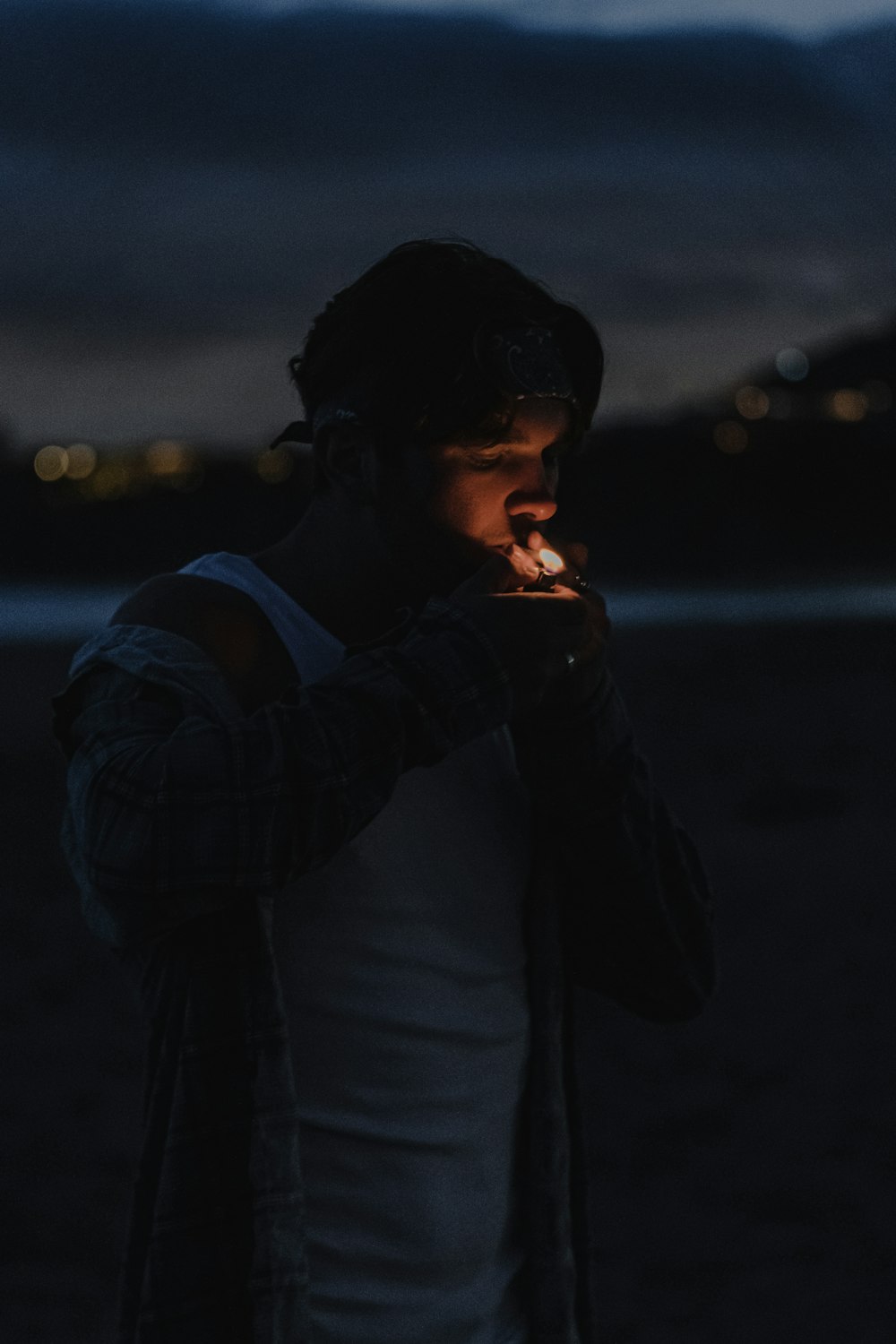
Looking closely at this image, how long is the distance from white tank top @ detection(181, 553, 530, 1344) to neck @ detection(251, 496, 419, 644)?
45mm

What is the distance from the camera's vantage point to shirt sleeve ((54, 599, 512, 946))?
1525 mm

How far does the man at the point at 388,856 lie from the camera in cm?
157

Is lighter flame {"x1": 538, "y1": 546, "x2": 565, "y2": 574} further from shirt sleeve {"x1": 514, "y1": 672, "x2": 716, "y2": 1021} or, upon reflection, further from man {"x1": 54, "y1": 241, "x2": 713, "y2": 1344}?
shirt sleeve {"x1": 514, "y1": 672, "x2": 716, "y2": 1021}

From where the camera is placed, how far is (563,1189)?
76.1 inches

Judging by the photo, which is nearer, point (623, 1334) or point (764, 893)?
point (623, 1334)

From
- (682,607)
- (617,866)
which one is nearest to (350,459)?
(617,866)

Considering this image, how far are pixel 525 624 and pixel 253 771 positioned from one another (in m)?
0.35

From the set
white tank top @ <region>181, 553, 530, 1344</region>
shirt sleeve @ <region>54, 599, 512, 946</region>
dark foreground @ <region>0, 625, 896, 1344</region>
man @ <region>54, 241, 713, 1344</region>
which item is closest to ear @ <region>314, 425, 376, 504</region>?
man @ <region>54, 241, 713, 1344</region>

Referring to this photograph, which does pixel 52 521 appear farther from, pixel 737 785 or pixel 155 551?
pixel 737 785

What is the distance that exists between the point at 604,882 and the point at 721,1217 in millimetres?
3803

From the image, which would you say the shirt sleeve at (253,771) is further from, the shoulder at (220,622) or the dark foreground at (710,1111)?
the dark foreground at (710,1111)

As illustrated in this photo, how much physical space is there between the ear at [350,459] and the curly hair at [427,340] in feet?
0.06

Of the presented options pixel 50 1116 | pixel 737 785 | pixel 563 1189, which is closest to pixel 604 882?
pixel 563 1189

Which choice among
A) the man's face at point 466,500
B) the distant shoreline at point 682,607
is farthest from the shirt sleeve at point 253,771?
the distant shoreline at point 682,607
